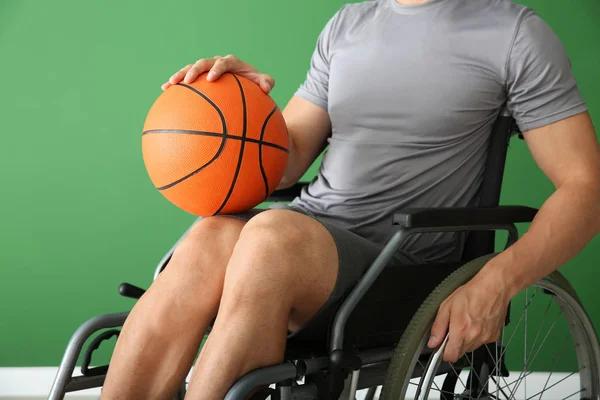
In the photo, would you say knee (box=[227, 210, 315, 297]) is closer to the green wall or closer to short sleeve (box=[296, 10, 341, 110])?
short sleeve (box=[296, 10, 341, 110])

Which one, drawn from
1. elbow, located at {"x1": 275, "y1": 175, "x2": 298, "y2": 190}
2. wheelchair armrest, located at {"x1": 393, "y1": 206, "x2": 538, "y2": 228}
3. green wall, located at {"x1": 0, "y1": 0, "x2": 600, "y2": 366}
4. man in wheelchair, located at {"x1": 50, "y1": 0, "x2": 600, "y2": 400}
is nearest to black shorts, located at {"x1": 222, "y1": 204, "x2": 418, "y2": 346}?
man in wheelchair, located at {"x1": 50, "y1": 0, "x2": 600, "y2": 400}

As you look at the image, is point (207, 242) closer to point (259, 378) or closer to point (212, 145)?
point (212, 145)

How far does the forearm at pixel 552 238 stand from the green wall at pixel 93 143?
117cm

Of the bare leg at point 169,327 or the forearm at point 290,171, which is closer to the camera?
the bare leg at point 169,327

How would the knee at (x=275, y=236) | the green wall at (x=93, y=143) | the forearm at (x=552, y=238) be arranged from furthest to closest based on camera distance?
the green wall at (x=93, y=143) → the forearm at (x=552, y=238) → the knee at (x=275, y=236)

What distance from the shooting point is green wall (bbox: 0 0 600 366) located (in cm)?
248

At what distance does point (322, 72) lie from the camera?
1.68 m

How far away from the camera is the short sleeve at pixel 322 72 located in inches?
65.4

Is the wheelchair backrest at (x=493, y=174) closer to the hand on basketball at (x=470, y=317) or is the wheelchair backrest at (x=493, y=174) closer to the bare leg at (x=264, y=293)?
the hand on basketball at (x=470, y=317)

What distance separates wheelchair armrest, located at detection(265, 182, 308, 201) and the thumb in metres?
0.59

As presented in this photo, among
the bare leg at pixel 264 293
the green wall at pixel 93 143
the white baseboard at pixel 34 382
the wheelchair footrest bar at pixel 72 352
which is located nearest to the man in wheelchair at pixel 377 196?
the bare leg at pixel 264 293

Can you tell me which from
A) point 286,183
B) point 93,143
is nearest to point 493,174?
point 286,183

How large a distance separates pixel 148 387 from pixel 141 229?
1403 mm

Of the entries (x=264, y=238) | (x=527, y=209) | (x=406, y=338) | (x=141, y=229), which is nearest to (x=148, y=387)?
(x=264, y=238)
